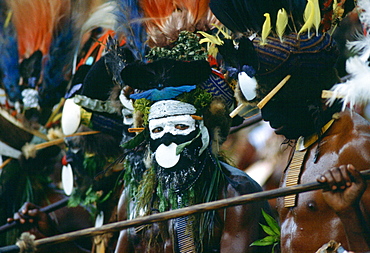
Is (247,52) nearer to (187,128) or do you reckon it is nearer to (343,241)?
(187,128)

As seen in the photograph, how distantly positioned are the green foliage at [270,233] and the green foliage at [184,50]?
1028 millimetres

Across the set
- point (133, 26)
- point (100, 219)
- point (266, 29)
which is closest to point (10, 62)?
point (100, 219)

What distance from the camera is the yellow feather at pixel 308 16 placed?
11.5 ft

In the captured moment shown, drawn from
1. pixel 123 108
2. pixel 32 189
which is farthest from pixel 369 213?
pixel 32 189

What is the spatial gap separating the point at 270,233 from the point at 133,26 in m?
1.65

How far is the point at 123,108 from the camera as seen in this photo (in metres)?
4.93

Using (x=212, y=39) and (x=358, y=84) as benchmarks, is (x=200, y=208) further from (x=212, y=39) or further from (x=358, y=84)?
(x=212, y=39)

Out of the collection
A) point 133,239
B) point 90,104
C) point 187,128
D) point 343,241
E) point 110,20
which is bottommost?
point 343,241

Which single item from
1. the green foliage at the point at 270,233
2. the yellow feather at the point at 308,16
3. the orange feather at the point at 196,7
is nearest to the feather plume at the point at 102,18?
the orange feather at the point at 196,7

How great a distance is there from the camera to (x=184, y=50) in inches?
162

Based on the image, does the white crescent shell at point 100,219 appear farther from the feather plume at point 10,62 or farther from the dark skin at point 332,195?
the dark skin at point 332,195

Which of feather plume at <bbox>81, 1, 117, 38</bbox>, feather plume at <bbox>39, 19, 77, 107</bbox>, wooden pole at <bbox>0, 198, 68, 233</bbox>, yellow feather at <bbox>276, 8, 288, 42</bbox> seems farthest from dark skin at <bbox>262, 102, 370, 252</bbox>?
feather plume at <bbox>39, 19, 77, 107</bbox>

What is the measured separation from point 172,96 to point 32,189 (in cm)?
285

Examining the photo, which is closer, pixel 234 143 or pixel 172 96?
pixel 172 96
